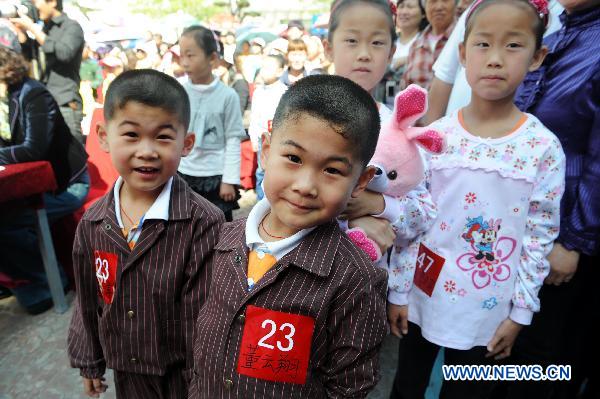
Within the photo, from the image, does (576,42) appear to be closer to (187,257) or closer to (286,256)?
(286,256)

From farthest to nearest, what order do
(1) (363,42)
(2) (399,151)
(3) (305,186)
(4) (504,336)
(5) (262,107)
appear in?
(5) (262,107), (4) (504,336), (1) (363,42), (2) (399,151), (3) (305,186)

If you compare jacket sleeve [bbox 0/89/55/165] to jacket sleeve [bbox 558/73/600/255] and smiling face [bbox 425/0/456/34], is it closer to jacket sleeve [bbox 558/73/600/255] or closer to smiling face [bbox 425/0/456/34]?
smiling face [bbox 425/0/456/34]

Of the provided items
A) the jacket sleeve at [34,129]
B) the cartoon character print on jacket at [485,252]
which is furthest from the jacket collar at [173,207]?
the jacket sleeve at [34,129]

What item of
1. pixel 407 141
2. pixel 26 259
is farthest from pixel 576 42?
pixel 26 259

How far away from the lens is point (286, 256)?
101cm

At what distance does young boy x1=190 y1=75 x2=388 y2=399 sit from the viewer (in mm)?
943

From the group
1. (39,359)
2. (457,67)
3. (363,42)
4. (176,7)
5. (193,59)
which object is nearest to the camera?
(363,42)

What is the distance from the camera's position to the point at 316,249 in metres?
1.00

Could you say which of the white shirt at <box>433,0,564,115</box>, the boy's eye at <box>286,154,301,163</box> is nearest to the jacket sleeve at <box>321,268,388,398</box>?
the boy's eye at <box>286,154,301,163</box>

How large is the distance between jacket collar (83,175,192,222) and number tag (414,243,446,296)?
859mm

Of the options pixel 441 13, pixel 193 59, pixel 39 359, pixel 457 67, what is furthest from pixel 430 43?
pixel 39 359

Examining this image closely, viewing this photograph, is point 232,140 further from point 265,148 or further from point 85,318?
point 265,148

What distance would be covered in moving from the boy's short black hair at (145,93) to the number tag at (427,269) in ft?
3.24

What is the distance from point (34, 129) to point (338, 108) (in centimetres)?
254
